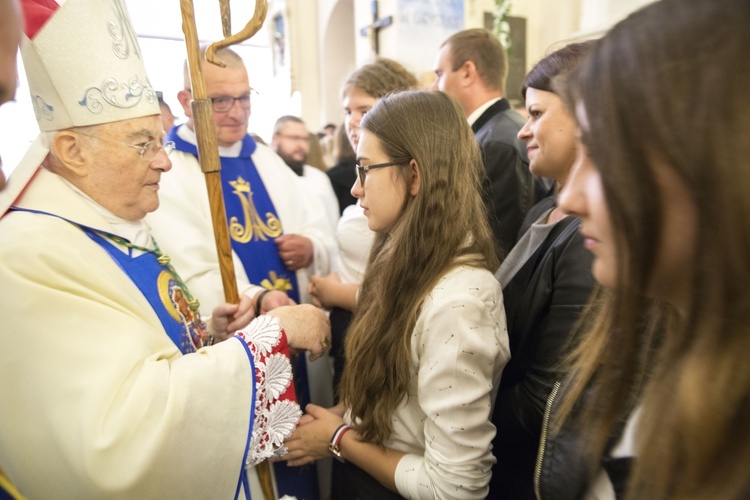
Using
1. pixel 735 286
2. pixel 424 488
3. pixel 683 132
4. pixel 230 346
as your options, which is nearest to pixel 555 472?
pixel 424 488

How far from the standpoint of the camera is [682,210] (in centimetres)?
65

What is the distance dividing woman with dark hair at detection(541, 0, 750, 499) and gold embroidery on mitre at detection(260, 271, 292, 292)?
1.85m

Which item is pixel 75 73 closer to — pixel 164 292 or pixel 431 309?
pixel 164 292

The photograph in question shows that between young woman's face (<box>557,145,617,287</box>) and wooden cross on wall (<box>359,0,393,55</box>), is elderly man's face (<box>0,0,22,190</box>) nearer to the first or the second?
young woman's face (<box>557,145,617,287</box>)

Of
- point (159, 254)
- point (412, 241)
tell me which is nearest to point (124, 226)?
point (159, 254)

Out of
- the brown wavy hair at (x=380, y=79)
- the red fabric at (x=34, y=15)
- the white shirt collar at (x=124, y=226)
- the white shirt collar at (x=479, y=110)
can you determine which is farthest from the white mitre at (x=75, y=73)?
the white shirt collar at (x=479, y=110)

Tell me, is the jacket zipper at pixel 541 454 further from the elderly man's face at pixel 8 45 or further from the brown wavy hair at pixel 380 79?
the brown wavy hair at pixel 380 79

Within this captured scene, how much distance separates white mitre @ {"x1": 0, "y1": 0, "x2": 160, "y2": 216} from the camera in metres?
1.44

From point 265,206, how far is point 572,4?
693 centimetres

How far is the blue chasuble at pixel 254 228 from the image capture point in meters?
2.37

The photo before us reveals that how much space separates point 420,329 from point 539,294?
1.20 feet

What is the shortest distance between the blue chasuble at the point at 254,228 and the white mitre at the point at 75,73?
0.88 metres

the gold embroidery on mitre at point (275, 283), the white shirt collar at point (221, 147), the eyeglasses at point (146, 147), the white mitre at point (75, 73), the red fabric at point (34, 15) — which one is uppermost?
the red fabric at point (34, 15)

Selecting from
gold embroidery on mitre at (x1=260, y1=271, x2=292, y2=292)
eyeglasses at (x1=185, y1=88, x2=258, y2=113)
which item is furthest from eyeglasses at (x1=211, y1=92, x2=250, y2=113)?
gold embroidery on mitre at (x1=260, y1=271, x2=292, y2=292)
